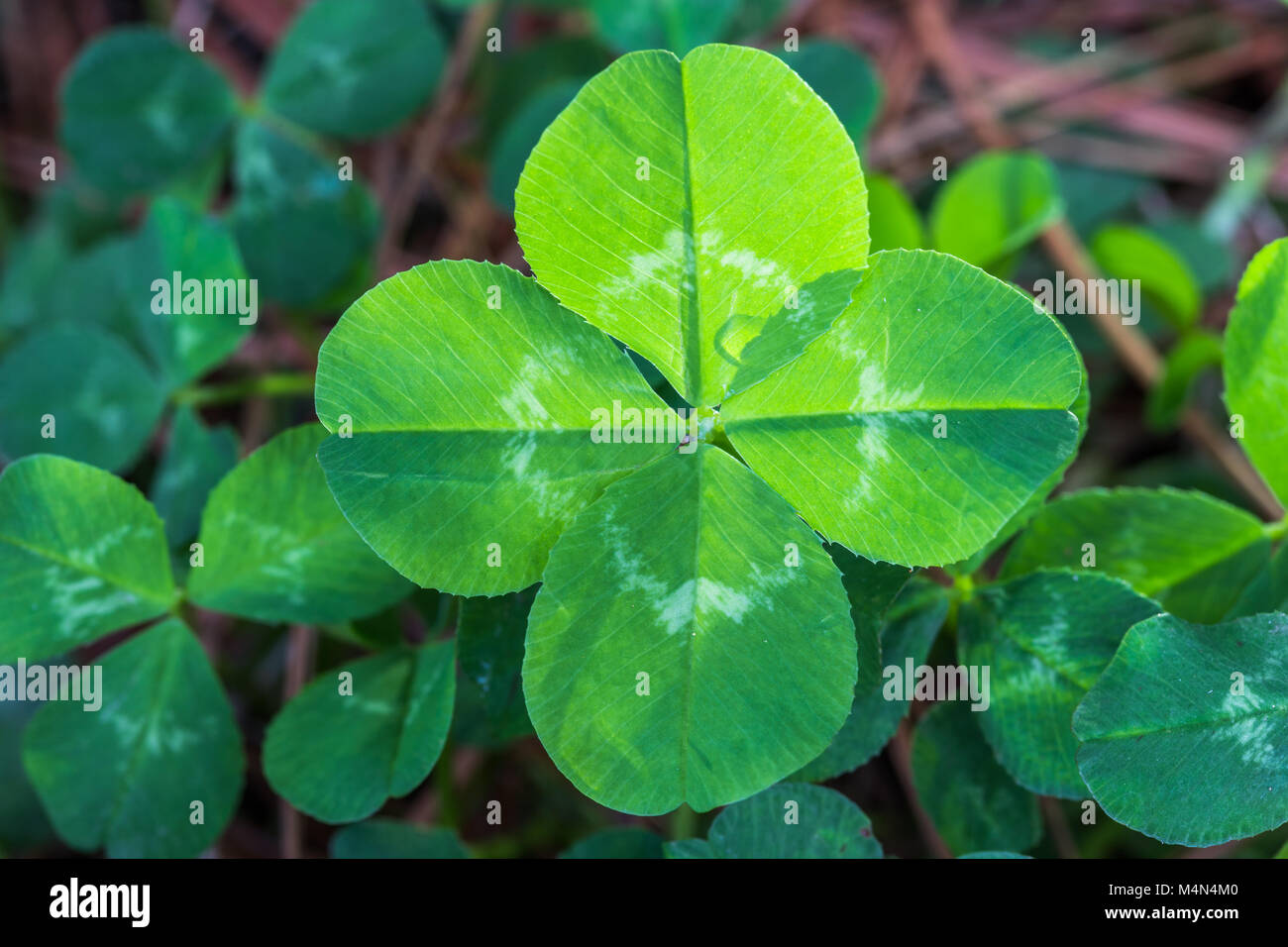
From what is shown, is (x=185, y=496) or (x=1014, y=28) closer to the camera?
(x=185, y=496)

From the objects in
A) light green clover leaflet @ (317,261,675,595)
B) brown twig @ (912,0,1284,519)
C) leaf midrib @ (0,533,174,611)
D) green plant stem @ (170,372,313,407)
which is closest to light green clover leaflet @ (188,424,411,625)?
leaf midrib @ (0,533,174,611)

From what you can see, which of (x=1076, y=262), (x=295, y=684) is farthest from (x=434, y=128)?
(x=1076, y=262)

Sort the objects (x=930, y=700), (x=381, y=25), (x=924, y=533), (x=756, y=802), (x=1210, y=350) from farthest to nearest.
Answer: (x=381, y=25)
(x=1210, y=350)
(x=930, y=700)
(x=756, y=802)
(x=924, y=533)

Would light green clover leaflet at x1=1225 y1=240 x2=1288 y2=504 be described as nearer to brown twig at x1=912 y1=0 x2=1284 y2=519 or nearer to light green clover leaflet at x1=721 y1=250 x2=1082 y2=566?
light green clover leaflet at x1=721 y1=250 x2=1082 y2=566

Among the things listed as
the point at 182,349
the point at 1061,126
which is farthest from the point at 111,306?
the point at 1061,126

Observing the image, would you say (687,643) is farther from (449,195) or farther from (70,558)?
(449,195)

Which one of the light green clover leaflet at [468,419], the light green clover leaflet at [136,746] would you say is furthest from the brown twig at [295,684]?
the light green clover leaflet at [468,419]

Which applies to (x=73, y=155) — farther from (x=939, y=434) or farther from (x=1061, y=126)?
(x=1061, y=126)

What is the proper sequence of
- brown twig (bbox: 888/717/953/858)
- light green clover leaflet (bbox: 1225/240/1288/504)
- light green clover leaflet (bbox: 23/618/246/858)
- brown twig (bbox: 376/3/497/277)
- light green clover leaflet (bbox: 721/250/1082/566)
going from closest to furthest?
light green clover leaflet (bbox: 721/250/1082/566), light green clover leaflet (bbox: 1225/240/1288/504), light green clover leaflet (bbox: 23/618/246/858), brown twig (bbox: 888/717/953/858), brown twig (bbox: 376/3/497/277)

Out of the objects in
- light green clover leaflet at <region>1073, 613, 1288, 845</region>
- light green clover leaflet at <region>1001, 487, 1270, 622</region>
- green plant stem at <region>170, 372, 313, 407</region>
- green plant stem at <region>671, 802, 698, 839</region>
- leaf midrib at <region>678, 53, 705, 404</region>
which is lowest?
green plant stem at <region>671, 802, 698, 839</region>
